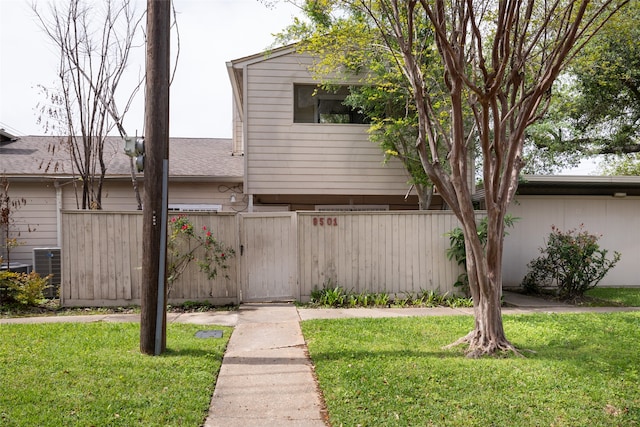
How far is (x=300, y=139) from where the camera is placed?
11344 millimetres

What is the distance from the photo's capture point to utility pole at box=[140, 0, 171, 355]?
5.29 metres

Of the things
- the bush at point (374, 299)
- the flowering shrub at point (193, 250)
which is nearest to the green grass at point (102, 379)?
the flowering shrub at point (193, 250)

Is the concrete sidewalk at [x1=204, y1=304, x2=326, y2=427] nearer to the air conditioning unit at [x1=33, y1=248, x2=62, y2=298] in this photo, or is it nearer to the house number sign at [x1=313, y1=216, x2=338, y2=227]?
the house number sign at [x1=313, y1=216, x2=338, y2=227]

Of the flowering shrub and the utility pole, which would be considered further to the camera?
the flowering shrub

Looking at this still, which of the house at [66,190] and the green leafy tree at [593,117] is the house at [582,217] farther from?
the house at [66,190]

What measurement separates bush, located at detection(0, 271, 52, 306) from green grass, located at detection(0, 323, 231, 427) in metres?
2.05

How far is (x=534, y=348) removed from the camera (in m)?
5.73

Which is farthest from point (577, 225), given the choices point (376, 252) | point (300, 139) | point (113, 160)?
point (113, 160)

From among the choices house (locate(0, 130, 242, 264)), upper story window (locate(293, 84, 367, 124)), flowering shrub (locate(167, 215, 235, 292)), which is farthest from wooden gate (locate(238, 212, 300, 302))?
upper story window (locate(293, 84, 367, 124))

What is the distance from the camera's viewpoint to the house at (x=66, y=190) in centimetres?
1162

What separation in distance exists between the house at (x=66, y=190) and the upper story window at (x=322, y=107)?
2242 mm

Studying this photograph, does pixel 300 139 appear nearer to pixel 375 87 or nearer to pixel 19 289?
pixel 375 87

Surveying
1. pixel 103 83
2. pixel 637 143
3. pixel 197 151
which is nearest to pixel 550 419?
pixel 103 83

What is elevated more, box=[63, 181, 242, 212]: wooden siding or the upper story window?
the upper story window
